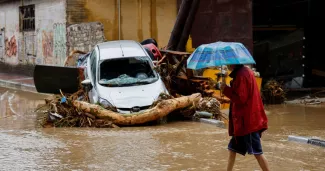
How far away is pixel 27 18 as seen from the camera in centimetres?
2644

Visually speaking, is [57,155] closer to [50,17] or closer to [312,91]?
[312,91]

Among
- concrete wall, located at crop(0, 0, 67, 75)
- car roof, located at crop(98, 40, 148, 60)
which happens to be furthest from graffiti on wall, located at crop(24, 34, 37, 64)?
car roof, located at crop(98, 40, 148, 60)

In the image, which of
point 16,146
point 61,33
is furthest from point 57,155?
point 61,33

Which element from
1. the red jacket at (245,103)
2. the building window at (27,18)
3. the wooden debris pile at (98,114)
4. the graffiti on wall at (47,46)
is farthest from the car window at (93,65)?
the building window at (27,18)

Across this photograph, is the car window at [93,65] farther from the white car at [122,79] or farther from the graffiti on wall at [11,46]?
the graffiti on wall at [11,46]

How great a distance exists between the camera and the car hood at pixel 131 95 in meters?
11.9

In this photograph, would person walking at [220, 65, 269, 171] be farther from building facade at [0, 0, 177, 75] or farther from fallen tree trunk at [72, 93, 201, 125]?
building facade at [0, 0, 177, 75]

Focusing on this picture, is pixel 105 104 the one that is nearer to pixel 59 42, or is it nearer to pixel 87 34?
pixel 87 34

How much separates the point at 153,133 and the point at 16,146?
264cm

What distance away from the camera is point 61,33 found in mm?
22359

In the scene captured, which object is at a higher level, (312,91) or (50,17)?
(50,17)

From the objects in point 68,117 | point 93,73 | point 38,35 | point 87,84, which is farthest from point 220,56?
point 38,35

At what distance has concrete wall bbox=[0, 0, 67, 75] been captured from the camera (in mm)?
22562

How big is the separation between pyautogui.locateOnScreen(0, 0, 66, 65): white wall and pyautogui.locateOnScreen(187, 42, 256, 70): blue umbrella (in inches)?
600
